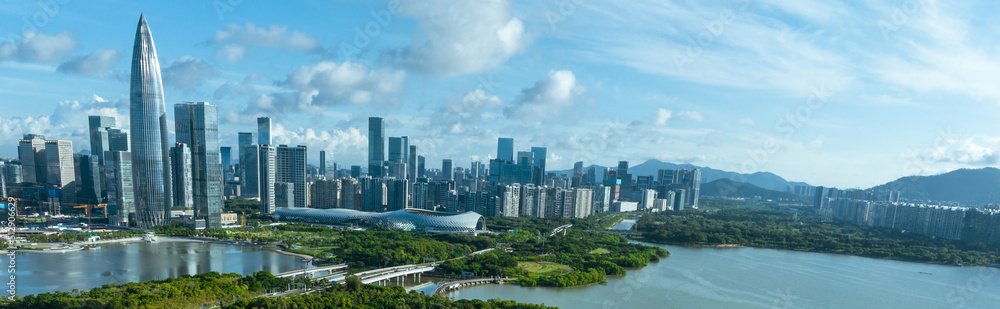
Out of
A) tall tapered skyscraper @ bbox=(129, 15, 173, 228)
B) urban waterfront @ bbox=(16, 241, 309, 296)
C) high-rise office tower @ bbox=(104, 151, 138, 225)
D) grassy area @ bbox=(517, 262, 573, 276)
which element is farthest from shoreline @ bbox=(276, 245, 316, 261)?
high-rise office tower @ bbox=(104, 151, 138, 225)

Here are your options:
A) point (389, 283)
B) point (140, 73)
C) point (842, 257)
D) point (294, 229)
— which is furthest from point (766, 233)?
point (140, 73)

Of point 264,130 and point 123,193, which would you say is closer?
point 123,193

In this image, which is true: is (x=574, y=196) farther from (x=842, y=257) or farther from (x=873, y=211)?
(x=873, y=211)

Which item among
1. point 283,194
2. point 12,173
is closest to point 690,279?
point 283,194

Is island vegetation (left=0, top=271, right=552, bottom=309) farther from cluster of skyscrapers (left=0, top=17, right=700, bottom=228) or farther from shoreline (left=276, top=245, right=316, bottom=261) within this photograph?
cluster of skyscrapers (left=0, top=17, right=700, bottom=228)

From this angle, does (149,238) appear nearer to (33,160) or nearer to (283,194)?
(283,194)

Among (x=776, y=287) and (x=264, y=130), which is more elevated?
(x=264, y=130)

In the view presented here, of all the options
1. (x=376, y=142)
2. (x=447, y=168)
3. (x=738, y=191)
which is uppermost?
(x=376, y=142)
